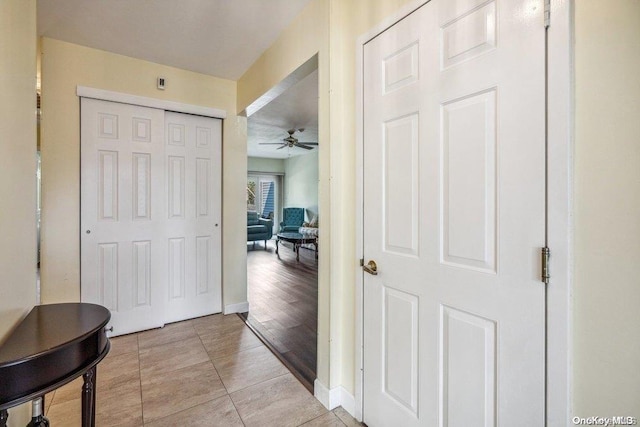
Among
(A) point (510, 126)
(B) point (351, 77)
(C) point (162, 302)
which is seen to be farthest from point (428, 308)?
(C) point (162, 302)

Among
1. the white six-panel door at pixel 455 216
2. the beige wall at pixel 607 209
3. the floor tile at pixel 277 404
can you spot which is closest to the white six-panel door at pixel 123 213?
the floor tile at pixel 277 404

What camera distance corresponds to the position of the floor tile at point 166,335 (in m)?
2.53

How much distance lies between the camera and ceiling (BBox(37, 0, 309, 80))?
1987 mm

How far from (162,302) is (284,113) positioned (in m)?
3.22

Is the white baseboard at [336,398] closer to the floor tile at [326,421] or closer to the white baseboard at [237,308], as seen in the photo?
the floor tile at [326,421]

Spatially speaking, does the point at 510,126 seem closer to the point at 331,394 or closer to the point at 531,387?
the point at 531,387

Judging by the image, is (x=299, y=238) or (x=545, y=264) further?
(x=299, y=238)

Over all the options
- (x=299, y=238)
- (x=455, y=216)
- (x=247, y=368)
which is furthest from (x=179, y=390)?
(x=299, y=238)

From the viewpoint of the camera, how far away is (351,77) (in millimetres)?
1679

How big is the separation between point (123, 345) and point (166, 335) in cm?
33

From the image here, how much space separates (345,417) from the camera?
5.40 feet

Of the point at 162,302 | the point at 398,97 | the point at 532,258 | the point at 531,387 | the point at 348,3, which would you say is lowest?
the point at 162,302

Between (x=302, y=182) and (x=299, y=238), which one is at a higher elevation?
(x=302, y=182)

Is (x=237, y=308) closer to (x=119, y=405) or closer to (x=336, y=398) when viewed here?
(x=119, y=405)
